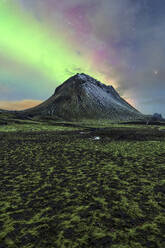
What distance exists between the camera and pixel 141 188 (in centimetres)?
1195

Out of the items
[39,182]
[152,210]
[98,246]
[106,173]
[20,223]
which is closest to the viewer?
[98,246]

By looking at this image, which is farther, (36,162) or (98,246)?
(36,162)

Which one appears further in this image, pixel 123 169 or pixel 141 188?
pixel 123 169

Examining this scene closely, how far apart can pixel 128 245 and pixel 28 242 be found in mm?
4079

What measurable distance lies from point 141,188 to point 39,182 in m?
8.18

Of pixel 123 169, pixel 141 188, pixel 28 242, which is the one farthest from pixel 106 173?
pixel 28 242

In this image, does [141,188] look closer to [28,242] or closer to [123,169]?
[123,169]

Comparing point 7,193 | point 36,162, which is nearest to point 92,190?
point 7,193

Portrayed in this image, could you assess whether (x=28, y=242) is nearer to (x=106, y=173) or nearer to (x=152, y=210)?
(x=152, y=210)

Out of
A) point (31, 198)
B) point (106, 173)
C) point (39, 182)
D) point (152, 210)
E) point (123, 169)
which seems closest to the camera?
point (152, 210)

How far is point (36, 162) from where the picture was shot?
2017 cm

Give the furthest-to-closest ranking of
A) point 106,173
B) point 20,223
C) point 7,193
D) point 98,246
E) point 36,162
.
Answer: point 36,162, point 106,173, point 7,193, point 20,223, point 98,246

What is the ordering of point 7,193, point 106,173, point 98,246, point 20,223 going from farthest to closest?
point 106,173 → point 7,193 → point 20,223 → point 98,246

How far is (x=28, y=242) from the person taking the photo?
21.8 ft
